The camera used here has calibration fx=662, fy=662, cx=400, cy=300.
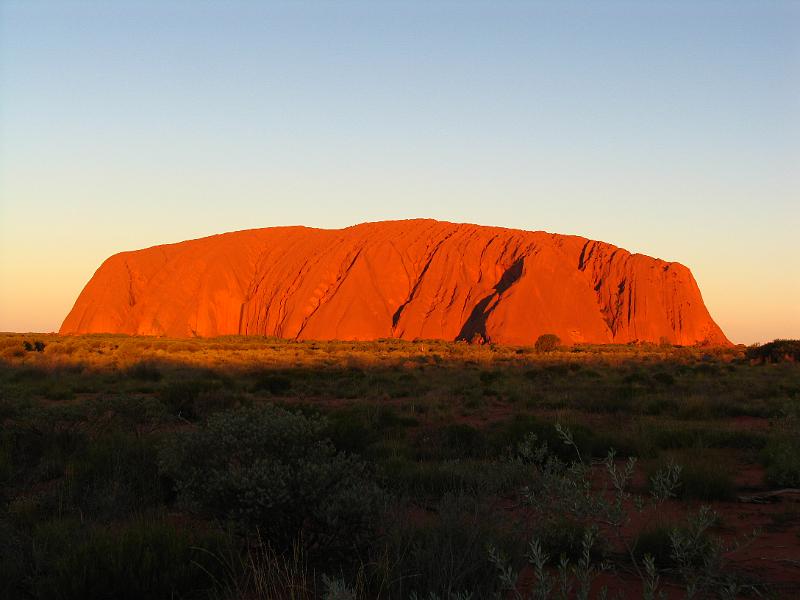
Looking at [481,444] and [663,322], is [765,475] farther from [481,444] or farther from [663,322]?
[663,322]

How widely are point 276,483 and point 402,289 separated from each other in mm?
70454

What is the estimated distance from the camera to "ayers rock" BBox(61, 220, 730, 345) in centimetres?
6775

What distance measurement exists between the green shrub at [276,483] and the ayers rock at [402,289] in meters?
58.3

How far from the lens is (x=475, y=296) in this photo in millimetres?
70375

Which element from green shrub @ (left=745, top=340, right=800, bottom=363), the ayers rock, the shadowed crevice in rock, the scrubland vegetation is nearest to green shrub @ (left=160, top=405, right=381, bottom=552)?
the scrubland vegetation

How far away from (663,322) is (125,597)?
72243 mm

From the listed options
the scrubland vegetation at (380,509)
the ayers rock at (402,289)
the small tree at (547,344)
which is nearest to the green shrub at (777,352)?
the small tree at (547,344)

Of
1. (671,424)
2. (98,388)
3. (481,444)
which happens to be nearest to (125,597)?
(481,444)

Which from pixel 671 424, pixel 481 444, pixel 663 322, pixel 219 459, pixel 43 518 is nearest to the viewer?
pixel 219 459

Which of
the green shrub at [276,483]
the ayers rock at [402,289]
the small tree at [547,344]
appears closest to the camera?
the green shrub at [276,483]

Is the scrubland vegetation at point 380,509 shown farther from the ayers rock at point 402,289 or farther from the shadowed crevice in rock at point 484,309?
the ayers rock at point 402,289

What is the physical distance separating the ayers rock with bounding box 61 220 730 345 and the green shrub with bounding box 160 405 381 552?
58.3 meters

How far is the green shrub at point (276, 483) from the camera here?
13.5 feet

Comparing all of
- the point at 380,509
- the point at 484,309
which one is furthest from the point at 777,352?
the point at 484,309
